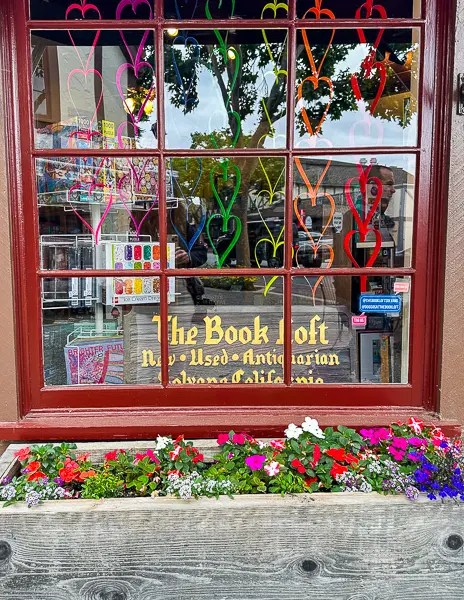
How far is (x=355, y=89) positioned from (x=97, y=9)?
1.40 meters

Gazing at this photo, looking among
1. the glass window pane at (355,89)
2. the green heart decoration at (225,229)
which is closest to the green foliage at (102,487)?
the green heart decoration at (225,229)

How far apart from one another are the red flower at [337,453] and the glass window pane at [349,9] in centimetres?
212

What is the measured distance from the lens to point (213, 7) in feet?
7.89

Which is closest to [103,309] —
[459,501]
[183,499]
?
[183,499]

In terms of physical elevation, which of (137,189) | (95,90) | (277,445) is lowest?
(277,445)

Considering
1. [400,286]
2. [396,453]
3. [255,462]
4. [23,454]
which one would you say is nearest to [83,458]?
[23,454]

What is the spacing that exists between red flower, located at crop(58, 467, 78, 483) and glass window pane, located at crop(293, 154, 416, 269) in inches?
58.3

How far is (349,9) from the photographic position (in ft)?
7.75

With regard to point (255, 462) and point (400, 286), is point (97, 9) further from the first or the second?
point (255, 462)

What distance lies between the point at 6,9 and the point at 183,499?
2.40 metres

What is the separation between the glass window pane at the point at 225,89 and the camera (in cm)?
243

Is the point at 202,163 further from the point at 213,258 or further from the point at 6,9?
the point at 6,9

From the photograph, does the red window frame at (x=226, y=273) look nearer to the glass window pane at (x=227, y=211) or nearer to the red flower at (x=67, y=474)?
the glass window pane at (x=227, y=211)

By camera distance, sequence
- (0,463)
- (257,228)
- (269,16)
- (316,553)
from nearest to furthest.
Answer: (316,553), (0,463), (269,16), (257,228)
